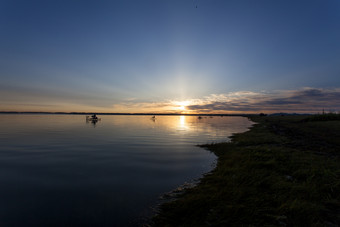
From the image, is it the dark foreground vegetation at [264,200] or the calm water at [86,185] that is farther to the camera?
the calm water at [86,185]

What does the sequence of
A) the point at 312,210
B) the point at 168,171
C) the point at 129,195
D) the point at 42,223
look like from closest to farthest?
the point at 312,210 → the point at 42,223 → the point at 129,195 → the point at 168,171

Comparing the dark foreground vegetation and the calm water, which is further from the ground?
the dark foreground vegetation

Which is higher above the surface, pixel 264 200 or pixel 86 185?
pixel 264 200

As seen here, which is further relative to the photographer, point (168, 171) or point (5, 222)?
point (168, 171)

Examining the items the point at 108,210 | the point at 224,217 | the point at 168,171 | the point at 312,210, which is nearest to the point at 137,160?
the point at 168,171

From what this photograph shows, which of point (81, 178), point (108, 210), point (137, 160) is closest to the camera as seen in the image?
point (108, 210)

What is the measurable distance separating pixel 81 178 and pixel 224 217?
9.68 metres

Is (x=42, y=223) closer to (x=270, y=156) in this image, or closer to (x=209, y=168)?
(x=209, y=168)

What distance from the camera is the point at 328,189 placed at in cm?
760

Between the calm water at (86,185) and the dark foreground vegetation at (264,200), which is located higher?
the dark foreground vegetation at (264,200)

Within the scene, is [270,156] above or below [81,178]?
above

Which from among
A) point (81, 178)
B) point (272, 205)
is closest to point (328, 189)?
point (272, 205)

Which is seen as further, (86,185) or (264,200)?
(86,185)

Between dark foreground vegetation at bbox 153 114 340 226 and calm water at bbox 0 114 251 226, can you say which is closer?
dark foreground vegetation at bbox 153 114 340 226
